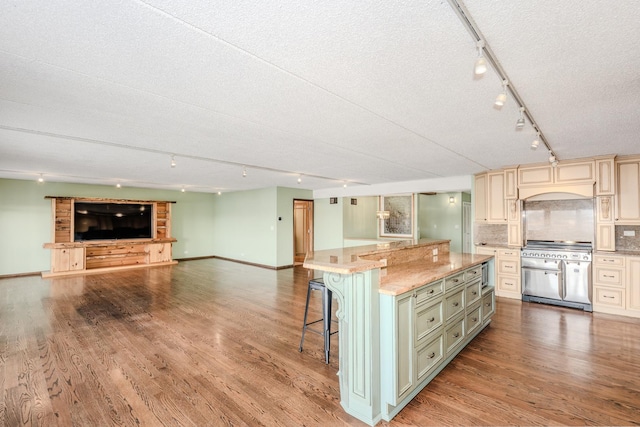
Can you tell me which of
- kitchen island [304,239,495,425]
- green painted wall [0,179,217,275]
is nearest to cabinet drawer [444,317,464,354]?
kitchen island [304,239,495,425]

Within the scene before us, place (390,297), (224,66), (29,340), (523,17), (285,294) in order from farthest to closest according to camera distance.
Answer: (285,294) < (29,340) < (390,297) < (224,66) < (523,17)

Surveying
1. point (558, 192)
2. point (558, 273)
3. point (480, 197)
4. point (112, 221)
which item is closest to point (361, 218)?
point (480, 197)

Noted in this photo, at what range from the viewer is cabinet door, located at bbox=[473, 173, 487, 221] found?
6.04 m

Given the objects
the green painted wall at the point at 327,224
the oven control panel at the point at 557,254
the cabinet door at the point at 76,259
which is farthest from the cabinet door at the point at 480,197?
the cabinet door at the point at 76,259

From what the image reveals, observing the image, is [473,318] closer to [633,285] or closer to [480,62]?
[480,62]

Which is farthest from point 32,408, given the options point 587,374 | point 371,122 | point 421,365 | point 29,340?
point 587,374

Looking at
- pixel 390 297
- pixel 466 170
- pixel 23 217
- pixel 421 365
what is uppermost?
pixel 466 170

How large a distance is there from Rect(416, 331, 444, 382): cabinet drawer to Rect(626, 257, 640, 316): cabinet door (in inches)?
149

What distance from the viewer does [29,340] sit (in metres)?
3.57

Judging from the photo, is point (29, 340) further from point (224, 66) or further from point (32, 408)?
point (224, 66)

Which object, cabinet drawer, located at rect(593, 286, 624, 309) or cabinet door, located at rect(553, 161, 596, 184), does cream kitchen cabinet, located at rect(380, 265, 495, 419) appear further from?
cabinet door, located at rect(553, 161, 596, 184)

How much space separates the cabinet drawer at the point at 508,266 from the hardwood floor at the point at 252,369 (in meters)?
0.62

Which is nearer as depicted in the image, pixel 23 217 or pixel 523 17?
pixel 523 17

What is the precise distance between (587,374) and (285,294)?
418cm
